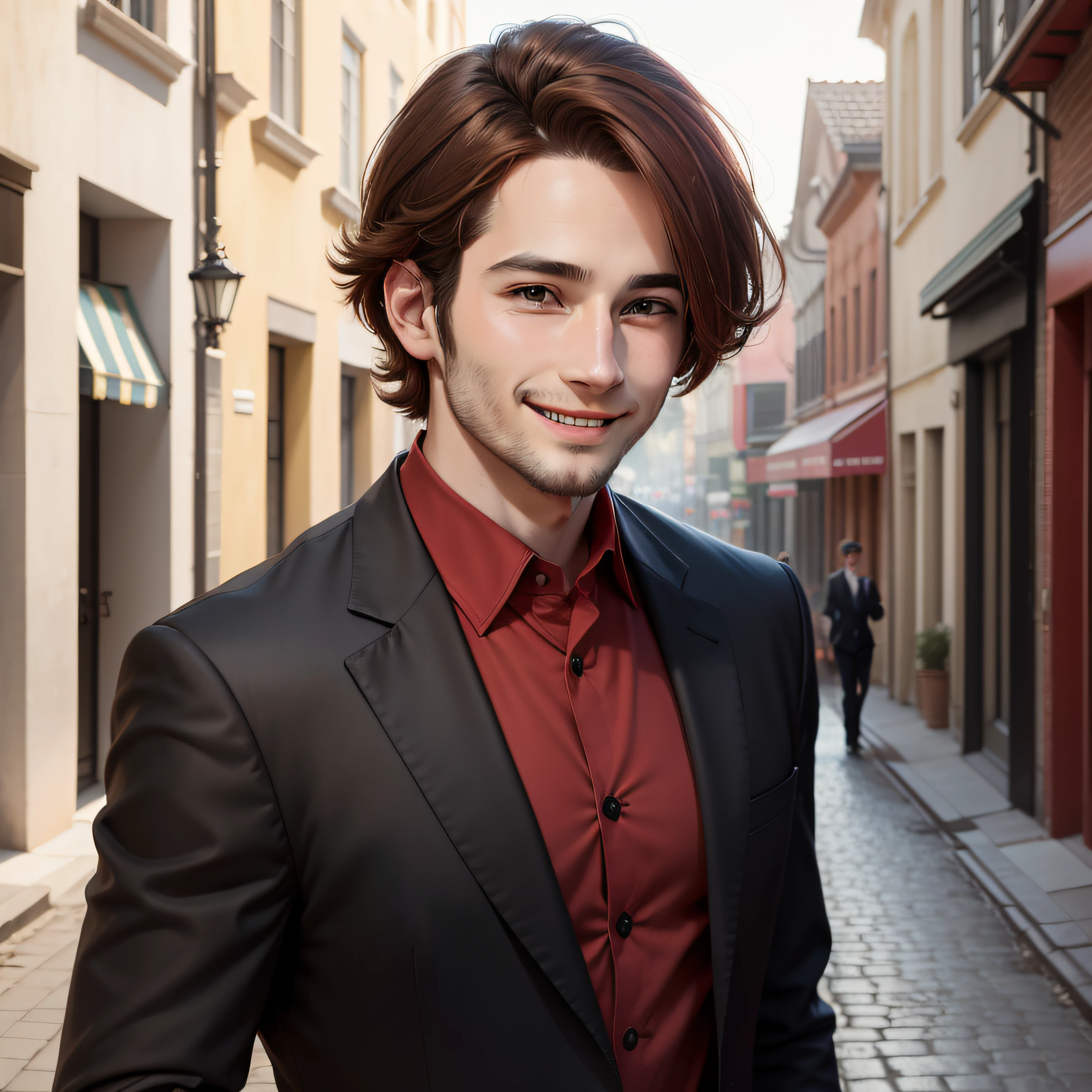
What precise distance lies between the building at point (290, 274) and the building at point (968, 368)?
461 cm

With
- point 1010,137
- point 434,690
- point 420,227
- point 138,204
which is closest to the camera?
point 434,690

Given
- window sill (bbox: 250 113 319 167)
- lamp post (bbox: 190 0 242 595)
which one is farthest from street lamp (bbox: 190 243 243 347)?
window sill (bbox: 250 113 319 167)

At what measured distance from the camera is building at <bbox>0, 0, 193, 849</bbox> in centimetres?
675

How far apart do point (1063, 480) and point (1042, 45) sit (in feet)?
8.47

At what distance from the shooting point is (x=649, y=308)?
173cm

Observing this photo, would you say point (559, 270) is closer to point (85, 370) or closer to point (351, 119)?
point (85, 370)

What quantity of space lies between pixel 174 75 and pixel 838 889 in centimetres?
692

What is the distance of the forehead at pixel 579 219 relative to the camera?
164cm

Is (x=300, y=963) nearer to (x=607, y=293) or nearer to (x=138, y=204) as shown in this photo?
(x=607, y=293)

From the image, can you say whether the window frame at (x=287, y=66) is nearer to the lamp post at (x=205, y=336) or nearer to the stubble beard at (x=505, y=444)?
the lamp post at (x=205, y=336)

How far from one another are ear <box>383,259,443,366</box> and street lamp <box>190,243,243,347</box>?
24.0 feet

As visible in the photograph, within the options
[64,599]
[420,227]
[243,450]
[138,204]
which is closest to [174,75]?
[138,204]

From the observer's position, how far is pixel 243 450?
10.5m

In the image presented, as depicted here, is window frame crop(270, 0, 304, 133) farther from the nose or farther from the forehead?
the nose
